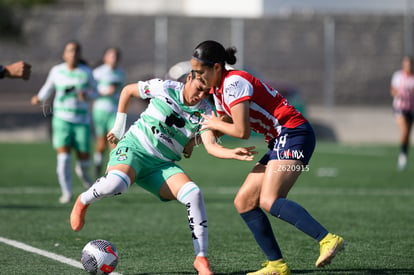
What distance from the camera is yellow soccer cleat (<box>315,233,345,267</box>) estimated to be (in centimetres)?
654

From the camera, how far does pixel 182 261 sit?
779cm

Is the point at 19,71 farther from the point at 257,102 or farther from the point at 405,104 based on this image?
the point at 405,104

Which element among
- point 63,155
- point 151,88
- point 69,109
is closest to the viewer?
point 151,88

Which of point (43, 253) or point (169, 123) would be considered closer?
point (169, 123)

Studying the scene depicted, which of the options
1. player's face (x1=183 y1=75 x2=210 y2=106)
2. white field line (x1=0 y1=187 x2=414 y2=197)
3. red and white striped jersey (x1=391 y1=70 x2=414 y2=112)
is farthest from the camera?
red and white striped jersey (x1=391 y1=70 x2=414 y2=112)

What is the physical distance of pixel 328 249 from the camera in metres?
6.56

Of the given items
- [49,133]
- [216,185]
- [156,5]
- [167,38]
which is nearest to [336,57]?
[167,38]

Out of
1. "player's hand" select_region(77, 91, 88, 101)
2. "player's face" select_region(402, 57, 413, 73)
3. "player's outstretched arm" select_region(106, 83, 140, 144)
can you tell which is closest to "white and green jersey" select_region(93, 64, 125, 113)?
"player's hand" select_region(77, 91, 88, 101)

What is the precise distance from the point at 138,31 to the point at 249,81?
73.3 ft

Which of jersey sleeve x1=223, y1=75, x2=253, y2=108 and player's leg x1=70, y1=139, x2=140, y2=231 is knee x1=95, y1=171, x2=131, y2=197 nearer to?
player's leg x1=70, y1=139, x2=140, y2=231

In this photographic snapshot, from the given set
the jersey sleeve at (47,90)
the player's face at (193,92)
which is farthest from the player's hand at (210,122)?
the jersey sleeve at (47,90)

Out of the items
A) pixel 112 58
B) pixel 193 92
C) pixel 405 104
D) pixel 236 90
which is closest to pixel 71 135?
pixel 112 58

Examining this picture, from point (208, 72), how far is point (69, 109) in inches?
257

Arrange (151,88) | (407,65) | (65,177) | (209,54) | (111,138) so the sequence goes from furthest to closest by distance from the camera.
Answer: (407,65) → (65,177) → (111,138) → (151,88) → (209,54)
